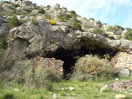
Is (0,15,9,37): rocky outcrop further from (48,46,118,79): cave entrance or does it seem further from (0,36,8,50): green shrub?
(48,46,118,79): cave entrance

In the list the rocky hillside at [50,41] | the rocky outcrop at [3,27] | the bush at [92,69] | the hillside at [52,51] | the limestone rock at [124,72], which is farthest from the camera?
the limestone rock at [124,72]

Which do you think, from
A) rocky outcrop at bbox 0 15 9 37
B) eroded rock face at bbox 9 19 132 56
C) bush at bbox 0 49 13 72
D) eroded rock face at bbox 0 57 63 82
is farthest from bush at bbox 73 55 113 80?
rocky outcrop at bbox 0 15 9 37

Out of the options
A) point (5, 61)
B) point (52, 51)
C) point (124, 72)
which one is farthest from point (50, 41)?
point (124, 72)

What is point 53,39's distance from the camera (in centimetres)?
982

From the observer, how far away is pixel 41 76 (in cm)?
559

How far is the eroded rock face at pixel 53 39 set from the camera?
8.90 metres

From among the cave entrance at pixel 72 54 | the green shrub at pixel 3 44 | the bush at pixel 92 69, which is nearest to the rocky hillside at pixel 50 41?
the cave entrance at pixel 72 54

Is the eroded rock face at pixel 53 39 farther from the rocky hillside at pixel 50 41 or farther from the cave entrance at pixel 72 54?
the cave entrance at pixel 72 54

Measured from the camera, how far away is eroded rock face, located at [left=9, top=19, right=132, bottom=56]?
29.2 ft

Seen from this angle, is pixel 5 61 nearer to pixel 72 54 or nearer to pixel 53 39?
pixel 53 39

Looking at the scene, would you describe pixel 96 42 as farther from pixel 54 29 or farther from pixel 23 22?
pixel 23 22

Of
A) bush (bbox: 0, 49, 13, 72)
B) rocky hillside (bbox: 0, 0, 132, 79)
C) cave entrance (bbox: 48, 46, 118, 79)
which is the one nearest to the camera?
bush (bbox: 0, 49, 13, 72)

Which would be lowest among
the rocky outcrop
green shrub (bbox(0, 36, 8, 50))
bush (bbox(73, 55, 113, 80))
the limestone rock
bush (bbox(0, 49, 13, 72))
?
the limestone rock

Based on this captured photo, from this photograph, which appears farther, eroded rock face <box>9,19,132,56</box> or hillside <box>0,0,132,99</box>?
eroded rock face <box>9,19,132,56</box>
